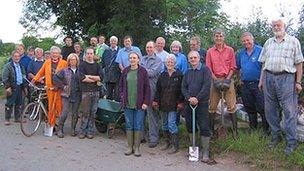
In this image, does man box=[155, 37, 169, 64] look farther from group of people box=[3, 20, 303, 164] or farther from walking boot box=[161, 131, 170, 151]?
walking boot box=[161, 131, 170, 151]

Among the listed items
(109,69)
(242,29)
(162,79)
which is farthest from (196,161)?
(242,29)

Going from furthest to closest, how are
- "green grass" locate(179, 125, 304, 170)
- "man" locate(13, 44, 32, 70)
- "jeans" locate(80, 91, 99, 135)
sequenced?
"man" locate(13, 44, 32, 70)
"jeans" locate(80, 91, 99, 135)
"green grass" locate(179, 125, 304, 170)

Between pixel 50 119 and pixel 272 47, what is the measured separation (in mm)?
4911

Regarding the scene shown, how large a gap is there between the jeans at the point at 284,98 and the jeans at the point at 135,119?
88.4 inches

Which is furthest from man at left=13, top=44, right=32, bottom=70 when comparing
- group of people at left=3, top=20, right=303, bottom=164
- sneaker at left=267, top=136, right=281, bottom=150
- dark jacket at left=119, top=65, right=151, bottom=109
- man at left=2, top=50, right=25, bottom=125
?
sneaker at left=267, top=136, right=281, bottom=150

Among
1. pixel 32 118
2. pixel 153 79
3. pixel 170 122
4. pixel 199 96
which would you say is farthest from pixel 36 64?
pixel 199 96

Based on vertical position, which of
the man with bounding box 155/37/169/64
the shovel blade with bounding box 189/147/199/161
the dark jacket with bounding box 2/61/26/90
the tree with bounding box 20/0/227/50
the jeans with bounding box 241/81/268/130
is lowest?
the shovel blade with bounding box 189/147/199/161

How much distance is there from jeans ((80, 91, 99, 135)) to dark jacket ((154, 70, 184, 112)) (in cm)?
169

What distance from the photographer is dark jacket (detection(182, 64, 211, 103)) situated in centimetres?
770

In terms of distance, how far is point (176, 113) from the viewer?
8398 millimetres

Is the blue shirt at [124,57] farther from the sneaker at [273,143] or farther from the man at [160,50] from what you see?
the sneaker at [273,143]

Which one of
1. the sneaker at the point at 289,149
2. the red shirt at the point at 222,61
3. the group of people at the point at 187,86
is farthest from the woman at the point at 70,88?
the sneaker at the point at 289,149

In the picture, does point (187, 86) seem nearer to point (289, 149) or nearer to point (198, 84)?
point (198, 84)

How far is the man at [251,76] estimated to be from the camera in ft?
27.1
